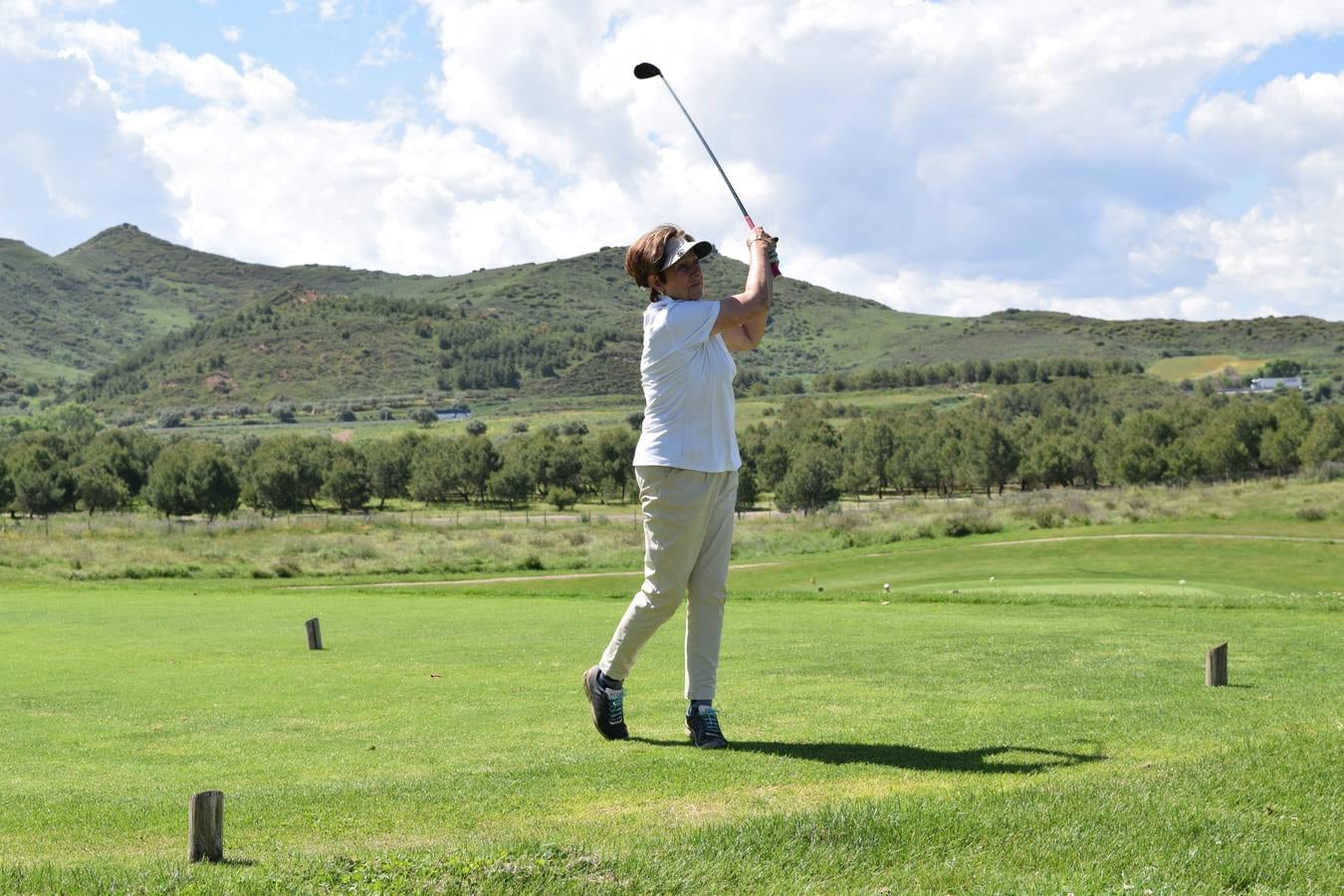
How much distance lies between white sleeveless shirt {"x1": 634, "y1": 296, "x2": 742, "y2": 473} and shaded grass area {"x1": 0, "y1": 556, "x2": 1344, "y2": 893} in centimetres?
168

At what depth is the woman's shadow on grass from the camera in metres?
6.40

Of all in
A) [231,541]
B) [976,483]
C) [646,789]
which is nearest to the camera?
[646,789]

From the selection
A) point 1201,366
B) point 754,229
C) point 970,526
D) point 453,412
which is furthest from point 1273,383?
point 754,229

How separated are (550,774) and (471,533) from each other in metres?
61.1

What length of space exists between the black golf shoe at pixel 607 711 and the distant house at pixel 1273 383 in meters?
166

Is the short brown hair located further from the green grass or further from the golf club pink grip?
the green grass

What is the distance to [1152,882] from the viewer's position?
4.52 meters

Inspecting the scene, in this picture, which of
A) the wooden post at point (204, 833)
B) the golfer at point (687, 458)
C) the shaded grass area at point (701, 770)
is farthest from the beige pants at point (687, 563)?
the wooden post at point (204, 833)

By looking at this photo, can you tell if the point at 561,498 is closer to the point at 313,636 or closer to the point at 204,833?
the point at 313,636

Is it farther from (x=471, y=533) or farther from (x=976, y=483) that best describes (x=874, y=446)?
(x=471, y=533)

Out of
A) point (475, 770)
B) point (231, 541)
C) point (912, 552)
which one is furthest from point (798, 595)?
point (231, 541)

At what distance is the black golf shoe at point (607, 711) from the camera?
7.38 m

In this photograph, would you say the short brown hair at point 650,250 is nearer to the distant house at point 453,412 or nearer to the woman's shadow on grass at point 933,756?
the woman's shadow on grass at point 933,756

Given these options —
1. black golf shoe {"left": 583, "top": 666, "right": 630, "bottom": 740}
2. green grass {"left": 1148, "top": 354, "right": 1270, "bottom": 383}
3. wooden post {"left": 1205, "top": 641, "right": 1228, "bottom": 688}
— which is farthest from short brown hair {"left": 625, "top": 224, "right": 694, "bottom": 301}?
green grass {"left": 1148, "top": 354, "right": 1270, "bottom": 383}
